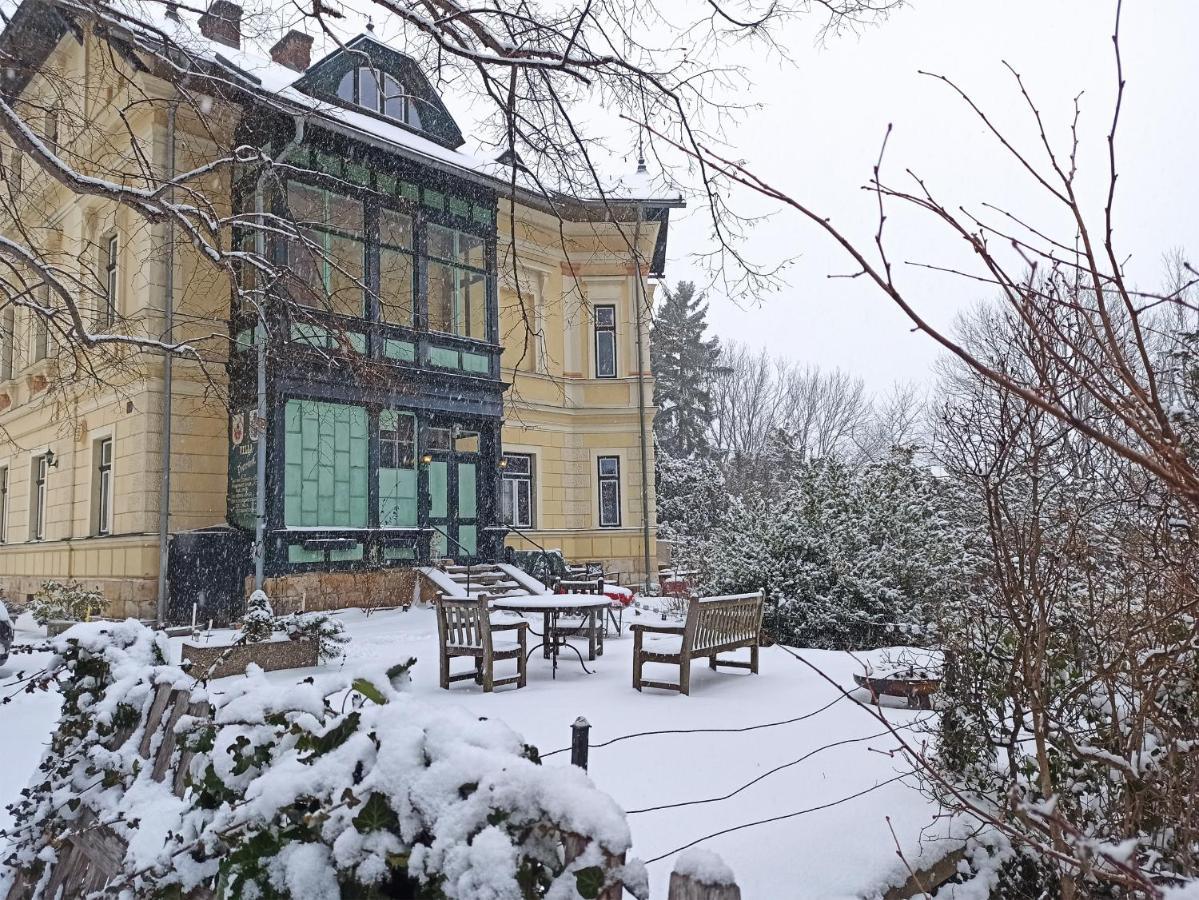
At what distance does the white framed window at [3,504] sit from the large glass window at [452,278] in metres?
10.8

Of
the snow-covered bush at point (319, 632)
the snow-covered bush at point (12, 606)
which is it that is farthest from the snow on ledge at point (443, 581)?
the snow-covered bush at point (12, 606)

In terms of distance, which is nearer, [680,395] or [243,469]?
[243,469]

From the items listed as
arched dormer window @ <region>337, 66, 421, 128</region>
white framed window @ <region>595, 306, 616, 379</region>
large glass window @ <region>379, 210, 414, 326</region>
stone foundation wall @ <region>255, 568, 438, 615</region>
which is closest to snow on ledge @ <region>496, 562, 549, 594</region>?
stone foundation wall @ <region>255, 568, 438, 615</region>

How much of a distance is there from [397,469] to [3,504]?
10.6 metres

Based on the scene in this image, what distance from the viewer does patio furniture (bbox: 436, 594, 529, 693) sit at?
7211 millimetres

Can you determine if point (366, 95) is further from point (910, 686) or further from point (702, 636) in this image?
point (910, 686)

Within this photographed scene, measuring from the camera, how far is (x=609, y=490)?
66.3 feet

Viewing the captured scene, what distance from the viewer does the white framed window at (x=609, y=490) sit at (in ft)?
66.1

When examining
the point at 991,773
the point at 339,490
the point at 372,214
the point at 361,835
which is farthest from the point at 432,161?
the point at 361,835

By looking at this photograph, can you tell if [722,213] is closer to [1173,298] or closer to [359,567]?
[1173,298]

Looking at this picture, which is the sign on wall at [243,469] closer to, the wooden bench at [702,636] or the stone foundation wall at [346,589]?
the stone foundation wall at [346,589]

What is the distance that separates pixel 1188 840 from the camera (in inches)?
84.8

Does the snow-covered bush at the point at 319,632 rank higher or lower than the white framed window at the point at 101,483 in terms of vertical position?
lower

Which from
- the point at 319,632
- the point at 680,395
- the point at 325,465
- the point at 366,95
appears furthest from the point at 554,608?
the point at 680,395
